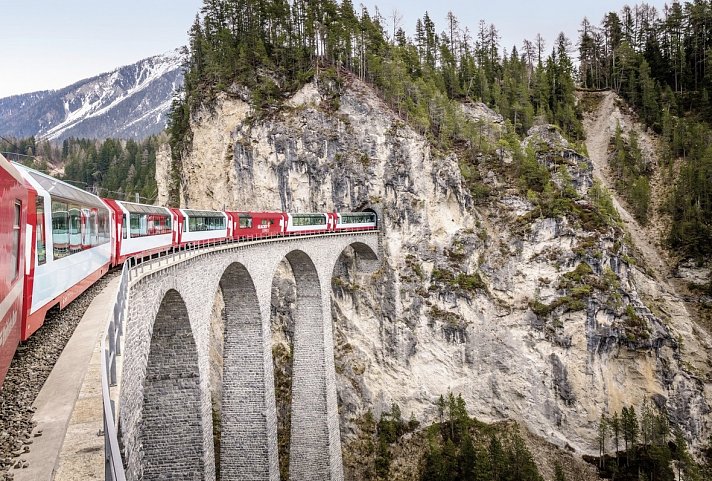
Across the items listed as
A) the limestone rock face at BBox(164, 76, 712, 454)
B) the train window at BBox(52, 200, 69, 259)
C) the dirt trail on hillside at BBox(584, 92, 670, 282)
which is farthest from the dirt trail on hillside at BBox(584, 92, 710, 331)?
the train window at BBox(52, 200, 69, 259)

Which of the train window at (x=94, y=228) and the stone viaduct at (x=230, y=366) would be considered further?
the stone viaduct at (x=230, y=366)

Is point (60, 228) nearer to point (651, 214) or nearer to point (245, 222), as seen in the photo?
point (245, 222)

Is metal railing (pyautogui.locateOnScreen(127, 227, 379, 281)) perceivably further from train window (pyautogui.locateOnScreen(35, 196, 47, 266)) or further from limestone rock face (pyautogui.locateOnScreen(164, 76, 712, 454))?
limestone rock face (pyautogui.locateOnScreen(164, 76, 712, 454))

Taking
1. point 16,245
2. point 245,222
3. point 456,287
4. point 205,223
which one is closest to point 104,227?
point 16,245

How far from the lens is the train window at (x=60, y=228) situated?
27.8 feet

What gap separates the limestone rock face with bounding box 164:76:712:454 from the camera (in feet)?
105

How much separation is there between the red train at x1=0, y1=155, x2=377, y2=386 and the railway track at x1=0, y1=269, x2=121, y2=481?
25 centimetres

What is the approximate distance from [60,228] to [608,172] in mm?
52823

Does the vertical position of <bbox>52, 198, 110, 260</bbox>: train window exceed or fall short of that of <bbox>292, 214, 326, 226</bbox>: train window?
it falls short

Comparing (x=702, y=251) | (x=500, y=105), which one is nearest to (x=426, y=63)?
(x=500, y=105)

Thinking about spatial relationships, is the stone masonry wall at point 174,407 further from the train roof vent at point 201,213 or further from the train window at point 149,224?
the train roof vent at point 201,213

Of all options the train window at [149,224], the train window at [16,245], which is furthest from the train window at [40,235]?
the train window at [149,224]

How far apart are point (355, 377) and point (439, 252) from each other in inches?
464

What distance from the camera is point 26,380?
207 inches
